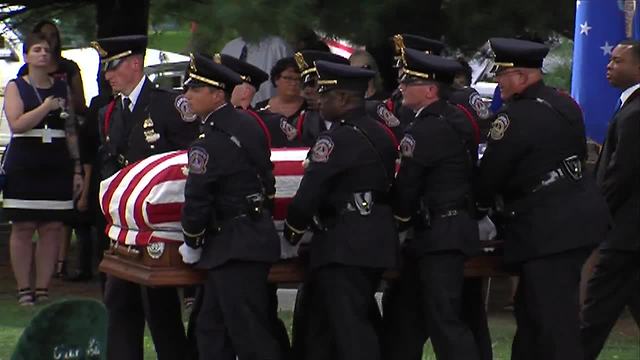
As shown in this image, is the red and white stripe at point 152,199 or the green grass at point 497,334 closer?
the red and white stripe at point 152,199

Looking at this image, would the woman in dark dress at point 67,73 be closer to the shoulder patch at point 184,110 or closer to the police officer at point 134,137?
the police officer at point 134,137

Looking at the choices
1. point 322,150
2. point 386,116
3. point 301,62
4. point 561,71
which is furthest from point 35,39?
point 561,71

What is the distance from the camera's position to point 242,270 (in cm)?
683

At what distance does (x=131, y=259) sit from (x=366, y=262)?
3.46 feet

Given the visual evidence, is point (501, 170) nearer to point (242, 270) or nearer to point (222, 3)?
point (242, 270)

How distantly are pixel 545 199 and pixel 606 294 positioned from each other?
1.00 m

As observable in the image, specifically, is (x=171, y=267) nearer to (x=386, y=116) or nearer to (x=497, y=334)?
(x=386, y=116)

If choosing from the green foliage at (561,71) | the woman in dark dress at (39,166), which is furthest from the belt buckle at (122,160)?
the green foliage at (561,71)

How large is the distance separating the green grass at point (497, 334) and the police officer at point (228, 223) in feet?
5.28

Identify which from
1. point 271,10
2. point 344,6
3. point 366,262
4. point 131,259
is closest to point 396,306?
point 366,262

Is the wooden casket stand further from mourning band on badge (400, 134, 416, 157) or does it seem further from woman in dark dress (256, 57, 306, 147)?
woman in dark dress (256, 57, 306, 147)

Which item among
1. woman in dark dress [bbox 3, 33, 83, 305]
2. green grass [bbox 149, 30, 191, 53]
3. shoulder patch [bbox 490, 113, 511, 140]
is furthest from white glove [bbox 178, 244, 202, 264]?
green grass [bbox 149, 30, 191, 53]

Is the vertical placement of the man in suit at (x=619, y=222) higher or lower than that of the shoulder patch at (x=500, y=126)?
lower

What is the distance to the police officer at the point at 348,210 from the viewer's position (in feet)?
22.5
